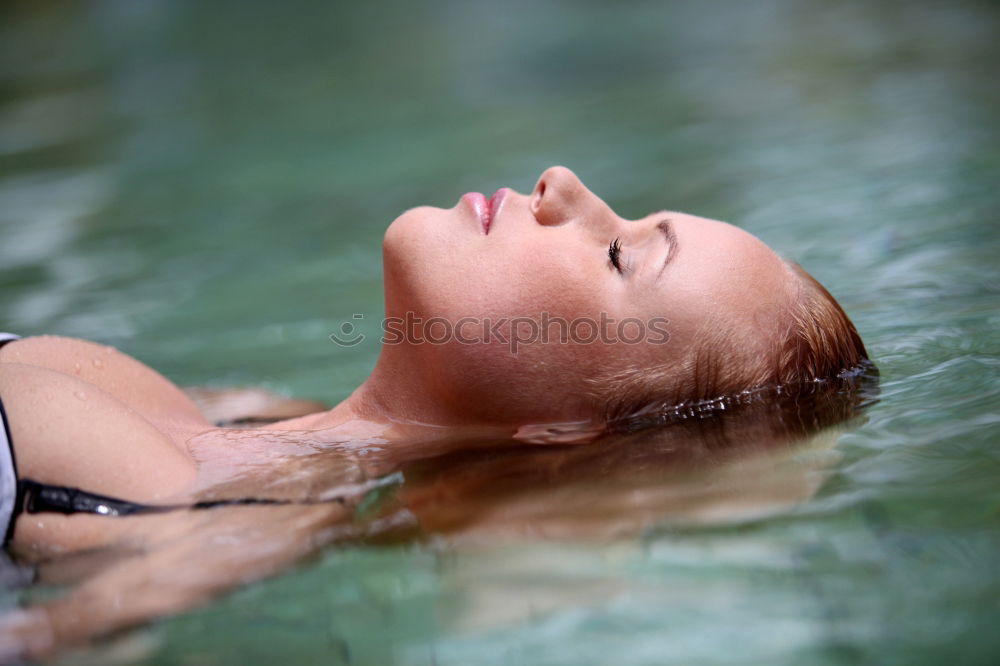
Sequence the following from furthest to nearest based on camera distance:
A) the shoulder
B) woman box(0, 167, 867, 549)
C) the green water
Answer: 1. the shoulder
2. woman box(0, 167, 867, 549)
3. the green water

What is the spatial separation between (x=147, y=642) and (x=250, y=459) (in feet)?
2.07

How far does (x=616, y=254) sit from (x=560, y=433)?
47 cm

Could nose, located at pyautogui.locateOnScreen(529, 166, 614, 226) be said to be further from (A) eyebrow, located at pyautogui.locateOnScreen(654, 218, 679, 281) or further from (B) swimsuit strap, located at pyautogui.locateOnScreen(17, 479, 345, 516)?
(B) swimsuit strap, located at pyautogui.locateOnScreen(17, 479, 345, 516)

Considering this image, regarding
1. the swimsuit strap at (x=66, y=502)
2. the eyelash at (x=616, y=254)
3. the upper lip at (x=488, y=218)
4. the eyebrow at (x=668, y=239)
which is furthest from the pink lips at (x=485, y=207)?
the swimsuit strap at (x=66, y=502)

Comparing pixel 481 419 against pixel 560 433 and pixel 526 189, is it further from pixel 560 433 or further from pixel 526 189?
pixel 526 189

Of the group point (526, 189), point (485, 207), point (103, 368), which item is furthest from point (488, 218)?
point (526, 189)

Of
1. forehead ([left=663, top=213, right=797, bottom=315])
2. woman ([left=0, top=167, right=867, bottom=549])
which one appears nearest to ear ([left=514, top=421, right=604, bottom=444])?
woman ([left=0, top=167, right=867, bottom=549])

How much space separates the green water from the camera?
1.86 metres

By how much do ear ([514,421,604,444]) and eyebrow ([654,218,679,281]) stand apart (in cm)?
42

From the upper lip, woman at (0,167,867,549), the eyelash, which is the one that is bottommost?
woman at (0,167,867,549)

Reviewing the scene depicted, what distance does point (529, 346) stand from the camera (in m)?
2.38

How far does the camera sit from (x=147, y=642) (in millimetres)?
1866

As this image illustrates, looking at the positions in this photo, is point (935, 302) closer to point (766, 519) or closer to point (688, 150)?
point (766, 519)

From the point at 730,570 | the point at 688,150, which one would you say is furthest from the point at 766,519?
the point at 688,150
